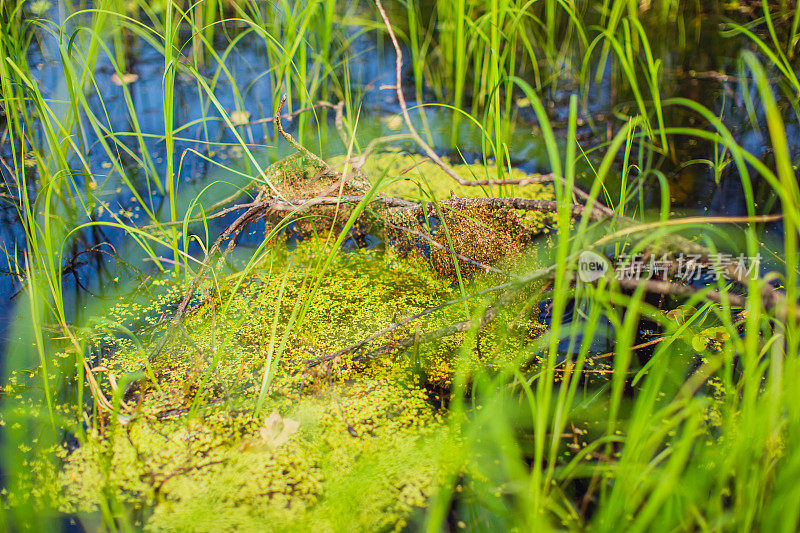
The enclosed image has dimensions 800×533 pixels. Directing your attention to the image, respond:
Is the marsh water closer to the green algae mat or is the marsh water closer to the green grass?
the green grass

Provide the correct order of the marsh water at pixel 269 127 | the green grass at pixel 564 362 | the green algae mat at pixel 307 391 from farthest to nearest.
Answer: the marsh water at pixel 269 127, the green algae mat at pixel 307 391, the green grass at pixel 564 362

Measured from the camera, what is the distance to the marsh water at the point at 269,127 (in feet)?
4.99

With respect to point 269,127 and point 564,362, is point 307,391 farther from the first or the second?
point 269,127

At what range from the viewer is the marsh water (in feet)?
4.99

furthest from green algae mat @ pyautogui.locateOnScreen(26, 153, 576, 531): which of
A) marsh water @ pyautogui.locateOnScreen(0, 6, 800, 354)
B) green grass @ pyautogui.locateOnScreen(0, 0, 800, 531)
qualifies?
marsh water @ pyautogui.locateOnScreen(0, 6, 800, 354)

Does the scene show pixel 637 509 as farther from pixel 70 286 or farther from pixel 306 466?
pixel 70 286

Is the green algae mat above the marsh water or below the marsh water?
below

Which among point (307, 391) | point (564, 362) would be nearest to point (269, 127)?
point (307, 391)

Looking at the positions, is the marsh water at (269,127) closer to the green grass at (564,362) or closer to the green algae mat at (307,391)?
the green grass at (564,362)

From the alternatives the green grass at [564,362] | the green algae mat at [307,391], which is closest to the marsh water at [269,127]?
the green grass at [564,362]

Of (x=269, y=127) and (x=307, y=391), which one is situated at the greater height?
(x=269, y=127)

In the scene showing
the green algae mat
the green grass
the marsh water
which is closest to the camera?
the green grass

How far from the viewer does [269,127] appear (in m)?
2.11

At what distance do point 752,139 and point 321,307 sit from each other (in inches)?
63.3
